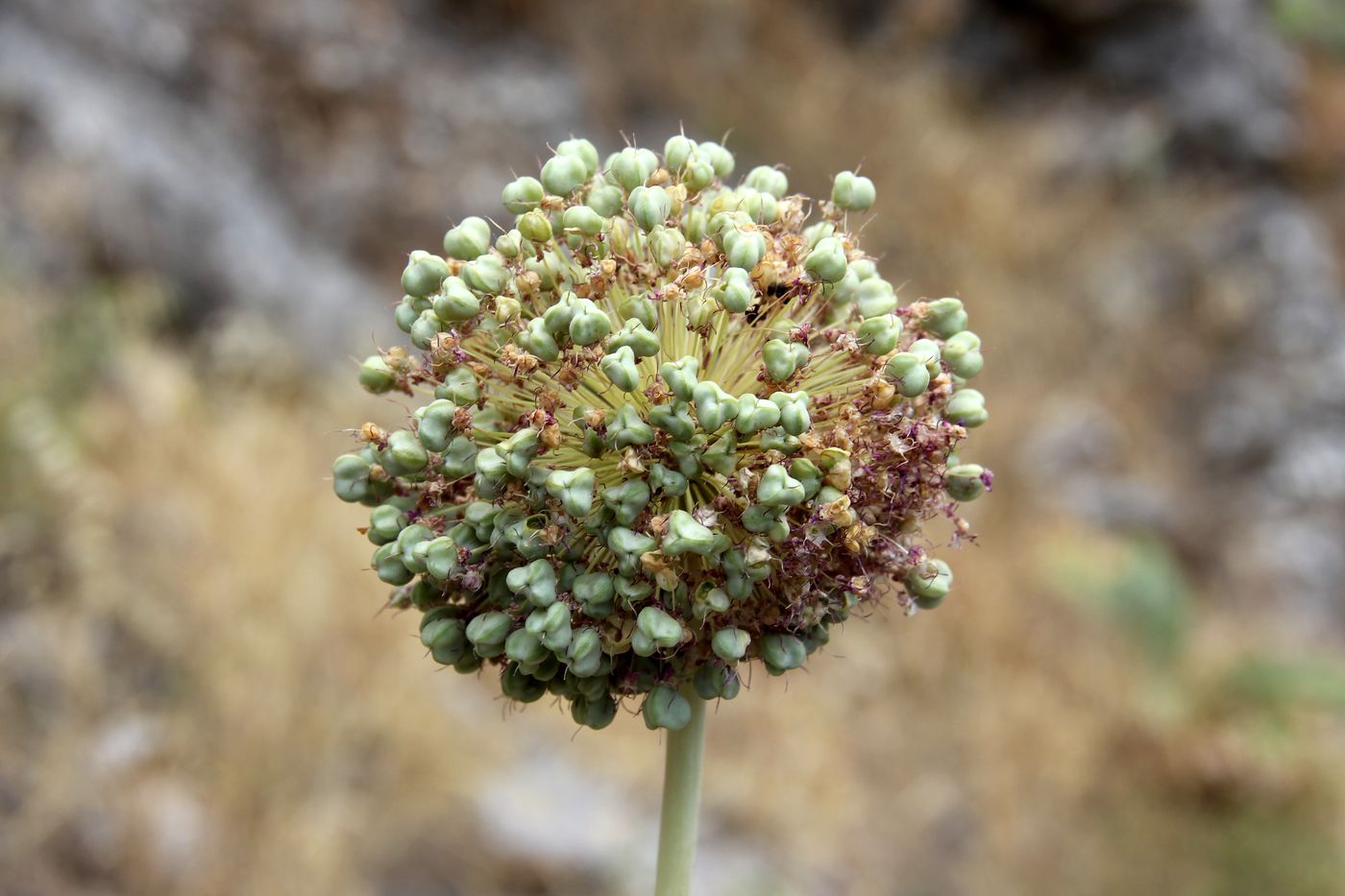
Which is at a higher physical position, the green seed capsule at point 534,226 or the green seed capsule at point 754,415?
the green seed capsule at point 534,226

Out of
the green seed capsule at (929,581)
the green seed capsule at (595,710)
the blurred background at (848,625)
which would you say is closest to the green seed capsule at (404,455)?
the green seed capsule at (595,710)

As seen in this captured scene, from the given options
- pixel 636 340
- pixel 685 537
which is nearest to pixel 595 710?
pixel 685 537

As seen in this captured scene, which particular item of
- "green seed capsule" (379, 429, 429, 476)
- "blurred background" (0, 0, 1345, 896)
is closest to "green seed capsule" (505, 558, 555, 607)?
"green seed capsule" (379, 429, 429, 476)

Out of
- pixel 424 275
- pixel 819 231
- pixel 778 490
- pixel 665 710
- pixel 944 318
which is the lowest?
pixel 665 710

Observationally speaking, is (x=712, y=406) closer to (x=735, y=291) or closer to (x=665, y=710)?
(x=735, y=291)

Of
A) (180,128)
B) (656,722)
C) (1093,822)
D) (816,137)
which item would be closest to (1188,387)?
(816,137)

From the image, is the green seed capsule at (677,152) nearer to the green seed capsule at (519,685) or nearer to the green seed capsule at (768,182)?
the green seed capsule at (768,182)

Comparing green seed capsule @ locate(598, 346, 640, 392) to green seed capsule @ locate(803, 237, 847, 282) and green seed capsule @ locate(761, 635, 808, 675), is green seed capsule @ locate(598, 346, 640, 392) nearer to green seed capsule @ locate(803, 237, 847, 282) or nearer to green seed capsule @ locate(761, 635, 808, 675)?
green seed capsule @ locate(803, 237, 847, 282)
